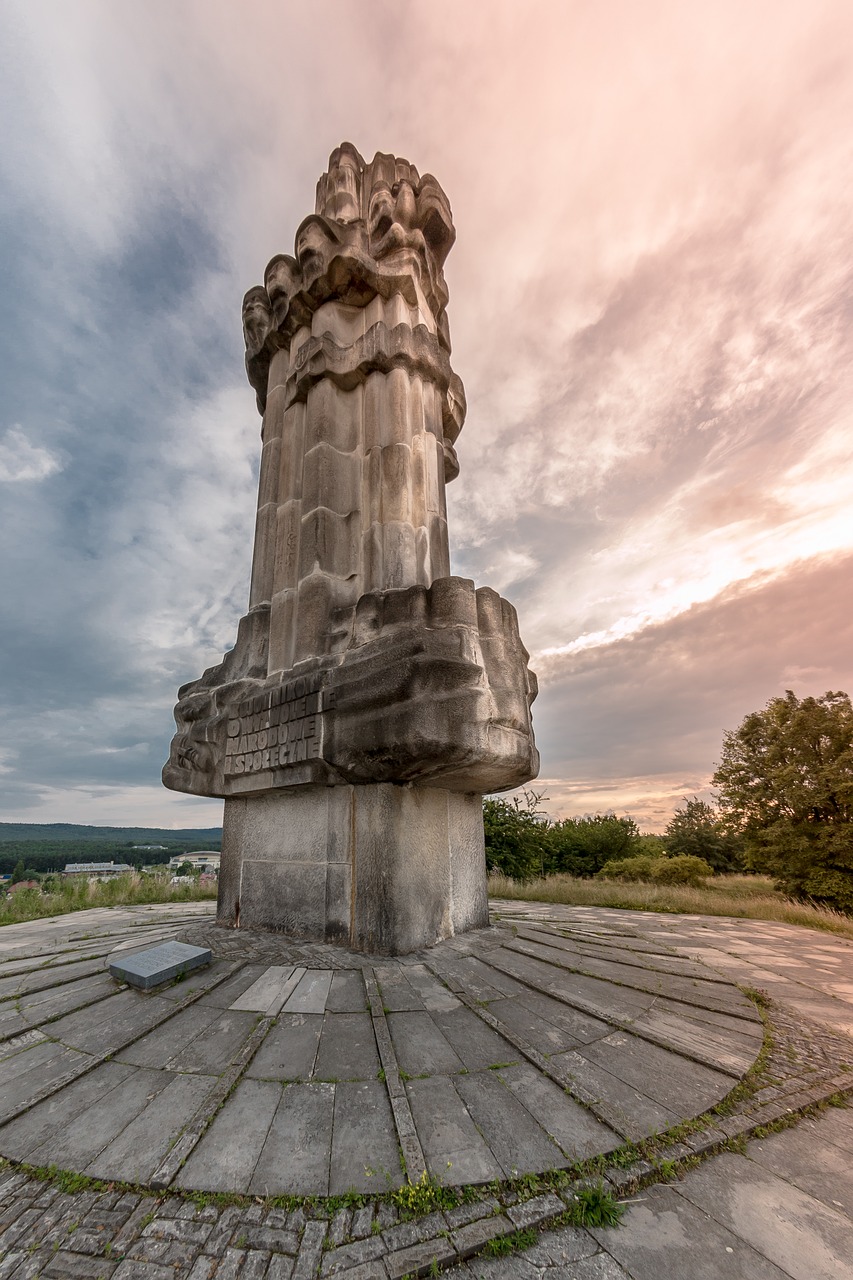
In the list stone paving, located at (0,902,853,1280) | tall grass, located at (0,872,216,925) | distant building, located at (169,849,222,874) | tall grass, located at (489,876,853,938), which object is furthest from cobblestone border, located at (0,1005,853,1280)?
tall grass, located at (489,876,853,938)

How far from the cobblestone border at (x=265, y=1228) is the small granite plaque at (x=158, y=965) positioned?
5.24 ft

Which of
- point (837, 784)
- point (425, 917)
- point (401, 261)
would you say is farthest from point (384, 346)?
point (837, 784)

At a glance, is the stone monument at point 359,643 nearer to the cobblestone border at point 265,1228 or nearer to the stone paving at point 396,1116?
the stone paving at point 396,1116

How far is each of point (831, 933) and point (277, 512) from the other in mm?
11325

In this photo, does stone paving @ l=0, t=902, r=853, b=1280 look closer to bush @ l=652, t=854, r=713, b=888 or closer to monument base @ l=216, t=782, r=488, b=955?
monument base @ l=216, t=782, r=488, b=955

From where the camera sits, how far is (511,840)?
18.9m

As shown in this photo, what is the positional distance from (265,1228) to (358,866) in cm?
305

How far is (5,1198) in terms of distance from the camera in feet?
7.43

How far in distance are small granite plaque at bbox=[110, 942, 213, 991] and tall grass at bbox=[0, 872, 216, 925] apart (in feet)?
21.4

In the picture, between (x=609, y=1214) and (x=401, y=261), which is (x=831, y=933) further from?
(x=401, y=261)

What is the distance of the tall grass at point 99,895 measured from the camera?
32.0 feet

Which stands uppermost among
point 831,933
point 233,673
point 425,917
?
point 233,673

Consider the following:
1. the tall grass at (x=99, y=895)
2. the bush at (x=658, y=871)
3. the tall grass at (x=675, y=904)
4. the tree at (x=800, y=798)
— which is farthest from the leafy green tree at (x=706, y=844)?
the tall grass at (x=99, y=895)

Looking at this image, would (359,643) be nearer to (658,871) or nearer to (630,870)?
(658,871)
